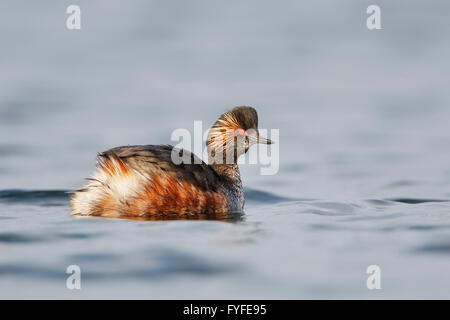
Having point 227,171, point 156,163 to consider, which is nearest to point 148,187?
point 156,163

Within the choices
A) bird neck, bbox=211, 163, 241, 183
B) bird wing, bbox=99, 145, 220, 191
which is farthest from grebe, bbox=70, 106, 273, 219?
bird neck, bbox=211, 163, 241, 183

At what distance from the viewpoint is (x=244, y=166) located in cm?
1244

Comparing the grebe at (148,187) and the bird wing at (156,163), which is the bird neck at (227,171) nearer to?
the grebe at (148,187)

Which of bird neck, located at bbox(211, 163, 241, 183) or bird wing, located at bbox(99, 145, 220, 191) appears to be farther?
bird neck, located at bbox(211, 163, 241, 183)

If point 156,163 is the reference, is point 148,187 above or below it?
below

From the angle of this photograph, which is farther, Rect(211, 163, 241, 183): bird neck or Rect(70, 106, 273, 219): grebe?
Rect(211, 163, 241, 183): bird neck

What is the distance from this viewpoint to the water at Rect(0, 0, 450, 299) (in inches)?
251

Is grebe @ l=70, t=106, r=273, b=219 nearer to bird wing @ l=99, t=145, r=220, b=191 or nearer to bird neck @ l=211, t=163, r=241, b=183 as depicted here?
bird wing @ l=99, t=145, r=220, b=191

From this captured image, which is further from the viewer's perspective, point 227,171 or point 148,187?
point 227,171

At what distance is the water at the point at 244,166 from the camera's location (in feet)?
20.9

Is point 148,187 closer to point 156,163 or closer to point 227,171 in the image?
point 156,163

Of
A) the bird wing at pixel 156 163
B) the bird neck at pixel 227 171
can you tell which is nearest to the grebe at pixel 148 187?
the bird wing at pixel 156 163
